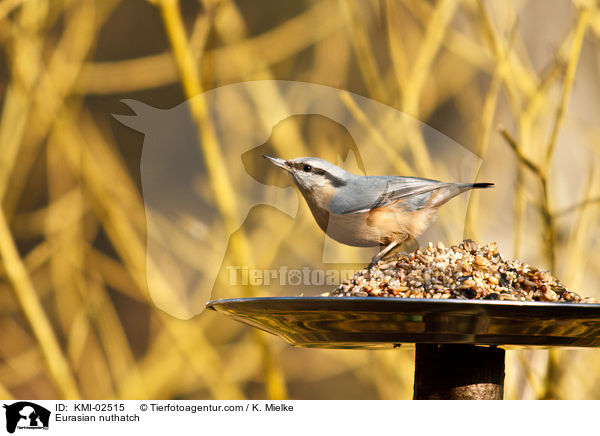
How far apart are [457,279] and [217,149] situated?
62 centimetres

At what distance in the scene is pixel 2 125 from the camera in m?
1.35

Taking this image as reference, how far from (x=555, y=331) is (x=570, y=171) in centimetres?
78

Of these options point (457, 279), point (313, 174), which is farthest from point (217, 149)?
point (457, 279)

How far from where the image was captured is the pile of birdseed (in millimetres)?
631

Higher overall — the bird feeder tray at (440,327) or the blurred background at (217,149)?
the blurred background at (217,149)

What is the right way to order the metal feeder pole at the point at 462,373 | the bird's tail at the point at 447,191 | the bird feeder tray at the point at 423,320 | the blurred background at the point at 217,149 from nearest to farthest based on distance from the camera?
the bird feeder tray at the point at 423,320, the metal feeder pole at the point at 462,373, the bird's tail at the point at 447,191, the blurred background at the point at 217,149

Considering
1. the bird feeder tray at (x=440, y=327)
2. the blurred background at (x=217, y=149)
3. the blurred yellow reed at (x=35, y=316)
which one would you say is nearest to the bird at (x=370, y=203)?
the bird feeder tray at (x=440, y=327)

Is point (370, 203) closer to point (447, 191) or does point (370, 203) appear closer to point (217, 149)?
point (447, 191)

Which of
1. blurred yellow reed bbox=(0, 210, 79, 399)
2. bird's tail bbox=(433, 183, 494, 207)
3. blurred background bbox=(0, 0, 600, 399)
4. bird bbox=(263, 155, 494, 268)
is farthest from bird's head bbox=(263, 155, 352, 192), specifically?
blurred yellow reed bbox=(0, 210, 79, 399)

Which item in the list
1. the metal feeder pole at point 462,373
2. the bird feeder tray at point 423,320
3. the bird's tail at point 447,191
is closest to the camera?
Answer: the bird feeder tray at point 423,320

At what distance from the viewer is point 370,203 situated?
728mm

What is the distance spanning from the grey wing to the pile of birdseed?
0.06 meters

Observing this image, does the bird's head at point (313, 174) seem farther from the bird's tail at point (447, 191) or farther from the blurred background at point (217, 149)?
the blurred background at point (217, 149)

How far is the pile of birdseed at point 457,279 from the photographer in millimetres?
631
